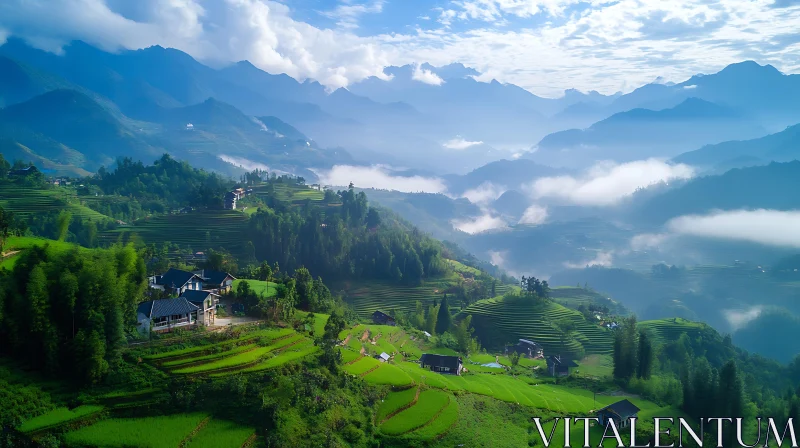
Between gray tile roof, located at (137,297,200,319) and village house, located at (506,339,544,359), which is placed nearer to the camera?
gray tile roof, located at (137,297,200,319)

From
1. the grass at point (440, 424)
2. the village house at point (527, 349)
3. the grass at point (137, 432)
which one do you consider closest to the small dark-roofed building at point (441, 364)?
the grass at point (440, 424)

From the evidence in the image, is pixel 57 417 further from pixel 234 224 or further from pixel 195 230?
pixel 234 224

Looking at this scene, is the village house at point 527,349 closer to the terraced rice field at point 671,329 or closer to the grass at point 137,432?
the terraced rice field at point 671,329

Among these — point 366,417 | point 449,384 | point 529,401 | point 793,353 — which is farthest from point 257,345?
point 793,353

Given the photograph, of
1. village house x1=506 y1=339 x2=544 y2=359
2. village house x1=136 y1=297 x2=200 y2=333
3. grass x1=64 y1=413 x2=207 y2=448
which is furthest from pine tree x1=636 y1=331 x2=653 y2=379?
grass x1=64 y1=413 x2=207 y2=448

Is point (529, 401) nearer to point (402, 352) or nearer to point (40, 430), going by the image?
point (402, 352)

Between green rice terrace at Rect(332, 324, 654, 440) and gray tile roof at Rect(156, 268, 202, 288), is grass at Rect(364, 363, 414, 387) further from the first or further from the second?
gray tile roof at Rect(156, 268, 202, 288)

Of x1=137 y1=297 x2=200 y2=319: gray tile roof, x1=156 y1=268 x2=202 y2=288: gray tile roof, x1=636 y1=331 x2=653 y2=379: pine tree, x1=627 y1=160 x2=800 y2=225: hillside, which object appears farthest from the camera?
x1=627 y1=160 x2=800 y2=225: hillside
